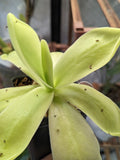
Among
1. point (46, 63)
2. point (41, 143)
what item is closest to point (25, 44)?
point (46, 63)

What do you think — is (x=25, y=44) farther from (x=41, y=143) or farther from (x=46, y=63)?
(x=41, y=143)

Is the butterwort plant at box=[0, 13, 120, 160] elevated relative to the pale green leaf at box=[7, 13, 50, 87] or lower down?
lower down

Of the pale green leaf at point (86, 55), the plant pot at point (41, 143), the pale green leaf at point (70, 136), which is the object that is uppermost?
the pale green leaf at point (86, 55)

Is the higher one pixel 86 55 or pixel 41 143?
pixel 86 55

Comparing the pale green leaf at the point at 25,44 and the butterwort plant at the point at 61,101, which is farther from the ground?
the pale green leaf at the point at 25,44

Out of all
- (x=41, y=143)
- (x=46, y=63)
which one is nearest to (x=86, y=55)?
(x=46, y=63)
